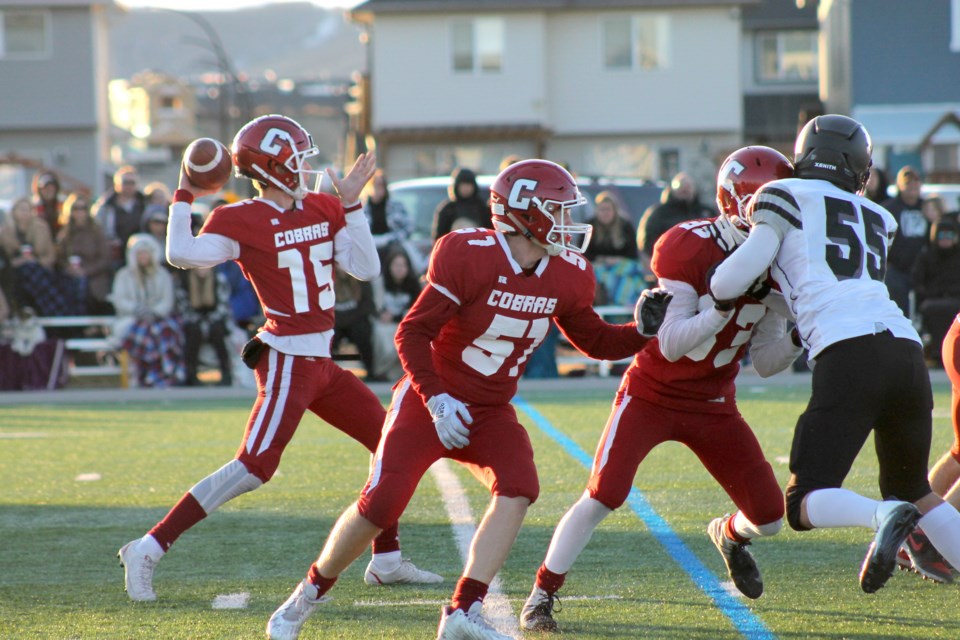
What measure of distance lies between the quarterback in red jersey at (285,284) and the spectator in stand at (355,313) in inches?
270

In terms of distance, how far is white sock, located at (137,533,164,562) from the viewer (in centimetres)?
505

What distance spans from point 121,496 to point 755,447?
4.01 metres

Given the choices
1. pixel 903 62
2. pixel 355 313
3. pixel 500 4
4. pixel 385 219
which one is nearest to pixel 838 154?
pixel 355 313

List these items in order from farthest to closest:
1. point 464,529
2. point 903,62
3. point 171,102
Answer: point 171,102 < point 903,62 < point 464,529

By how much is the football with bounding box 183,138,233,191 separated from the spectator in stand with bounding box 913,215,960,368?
29.4 feet

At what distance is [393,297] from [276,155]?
7.60m

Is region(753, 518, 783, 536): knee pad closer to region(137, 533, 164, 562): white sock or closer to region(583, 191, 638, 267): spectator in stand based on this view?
region(137, 533, 164, 562): white sock

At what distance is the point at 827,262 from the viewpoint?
4.19 metres

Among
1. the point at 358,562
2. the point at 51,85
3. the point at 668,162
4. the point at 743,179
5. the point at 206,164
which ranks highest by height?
the point at 51,85

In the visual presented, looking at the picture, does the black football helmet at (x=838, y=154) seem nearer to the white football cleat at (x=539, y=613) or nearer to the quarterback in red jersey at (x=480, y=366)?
the quarterback in red jersey at (x=480, y=366)

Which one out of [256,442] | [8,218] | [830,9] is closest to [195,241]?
[256,442]

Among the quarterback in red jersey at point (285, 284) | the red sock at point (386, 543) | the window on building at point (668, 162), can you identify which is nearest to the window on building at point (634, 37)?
the window on building at point (668, 162)

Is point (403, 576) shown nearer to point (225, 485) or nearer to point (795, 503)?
point (225, 485)

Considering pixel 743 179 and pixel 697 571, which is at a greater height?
pixel 743 179
